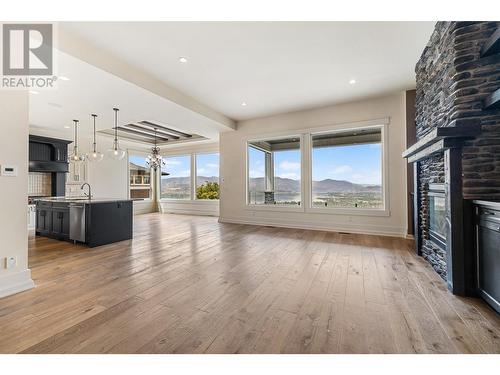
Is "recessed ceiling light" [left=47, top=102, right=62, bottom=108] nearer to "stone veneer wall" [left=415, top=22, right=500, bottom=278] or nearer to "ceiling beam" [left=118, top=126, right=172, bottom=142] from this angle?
"ceiling beam" [left=118, top=126, right=172, bottom=142]

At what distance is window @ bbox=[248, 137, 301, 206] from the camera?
639 cm

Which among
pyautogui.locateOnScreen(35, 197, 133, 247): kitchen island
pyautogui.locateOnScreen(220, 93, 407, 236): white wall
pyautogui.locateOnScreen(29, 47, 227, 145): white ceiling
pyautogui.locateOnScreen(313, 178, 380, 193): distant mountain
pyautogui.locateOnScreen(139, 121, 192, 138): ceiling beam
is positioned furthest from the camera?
pyautogui.locateOnScreen(139, 121, 192, 138): ceiling beam

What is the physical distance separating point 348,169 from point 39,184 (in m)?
8.74

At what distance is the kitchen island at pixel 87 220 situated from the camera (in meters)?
4.28

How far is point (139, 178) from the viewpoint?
9.85 meters

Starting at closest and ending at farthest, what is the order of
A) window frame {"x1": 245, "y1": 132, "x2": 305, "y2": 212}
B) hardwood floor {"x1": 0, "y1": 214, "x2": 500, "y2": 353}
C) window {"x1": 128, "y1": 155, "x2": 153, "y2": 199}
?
hardwood floor {"x1": 0, "y1": 214, "x2": 500, "y2": 353}, window frame {"x1": 245, "y1": 132, "x2": 305, "y2": 212}, window {"x1": 128, "y1": 155, "x2": 153, "y2": 199}

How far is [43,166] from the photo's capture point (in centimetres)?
633

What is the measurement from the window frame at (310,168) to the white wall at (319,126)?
2.4 inches

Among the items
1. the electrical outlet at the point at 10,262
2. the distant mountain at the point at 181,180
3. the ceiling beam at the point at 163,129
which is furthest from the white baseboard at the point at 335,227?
the electrical outlet at the point at 10,262

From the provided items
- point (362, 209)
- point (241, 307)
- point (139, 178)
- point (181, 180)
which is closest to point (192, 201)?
point (181, 180)

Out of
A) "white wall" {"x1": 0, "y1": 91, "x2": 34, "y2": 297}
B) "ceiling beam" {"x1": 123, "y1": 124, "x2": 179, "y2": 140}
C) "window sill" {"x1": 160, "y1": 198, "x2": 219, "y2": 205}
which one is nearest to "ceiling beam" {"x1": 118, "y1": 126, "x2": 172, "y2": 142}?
"ceiling beam" {"x1": 123, "y1": 124, "x2": 179, "y2": 140}

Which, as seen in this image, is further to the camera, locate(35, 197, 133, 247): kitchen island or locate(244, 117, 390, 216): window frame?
locate(244, 117, 390, 216): window frame
